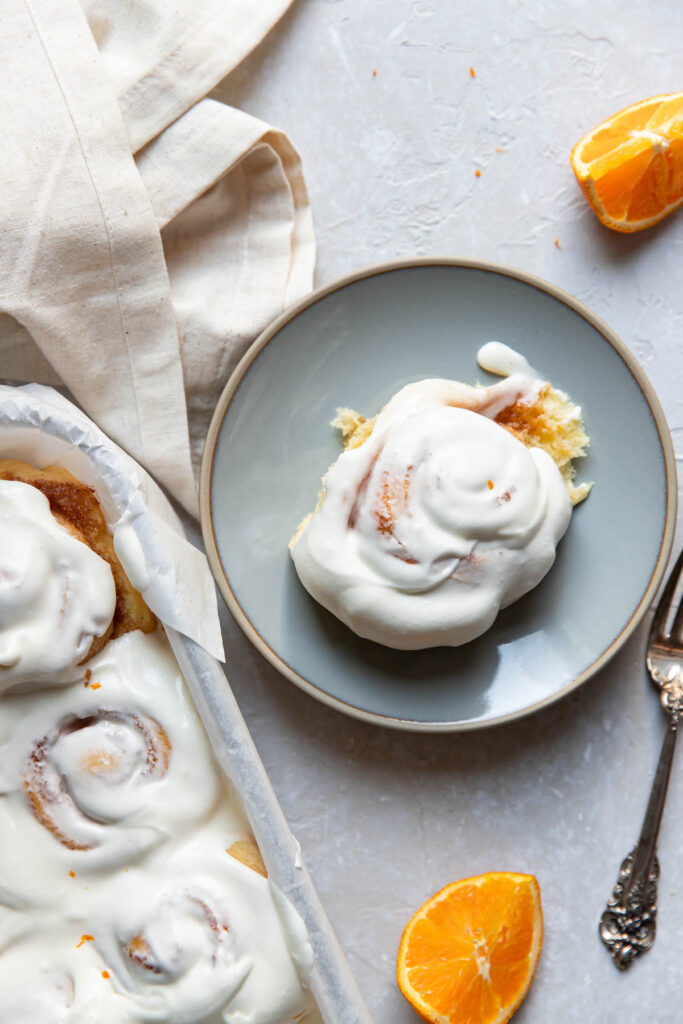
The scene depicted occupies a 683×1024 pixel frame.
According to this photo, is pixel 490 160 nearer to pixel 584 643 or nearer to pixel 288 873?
pixel 584 643

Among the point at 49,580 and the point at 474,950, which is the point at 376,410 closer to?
the point at 49,580

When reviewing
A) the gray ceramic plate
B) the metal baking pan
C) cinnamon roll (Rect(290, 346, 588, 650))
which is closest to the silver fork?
the gray ceramic plate

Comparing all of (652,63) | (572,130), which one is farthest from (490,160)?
(652,63)

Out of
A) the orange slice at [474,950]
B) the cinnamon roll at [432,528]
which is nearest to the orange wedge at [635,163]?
the cinnamon roll at [432,528]

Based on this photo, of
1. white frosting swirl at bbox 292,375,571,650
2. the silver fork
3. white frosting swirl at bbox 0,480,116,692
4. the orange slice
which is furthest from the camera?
the silver fork

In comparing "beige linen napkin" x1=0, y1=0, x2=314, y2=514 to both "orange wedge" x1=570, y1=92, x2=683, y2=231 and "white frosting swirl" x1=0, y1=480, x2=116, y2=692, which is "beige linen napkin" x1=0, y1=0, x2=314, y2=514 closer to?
"white frosting swirl" x1=0, y1=480, x2=116, y2=692

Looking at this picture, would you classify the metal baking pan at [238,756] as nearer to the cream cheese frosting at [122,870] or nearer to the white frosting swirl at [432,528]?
the cream cheese frosting at [122,870]

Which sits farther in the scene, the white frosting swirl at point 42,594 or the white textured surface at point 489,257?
the white textured surface at point 489,257
